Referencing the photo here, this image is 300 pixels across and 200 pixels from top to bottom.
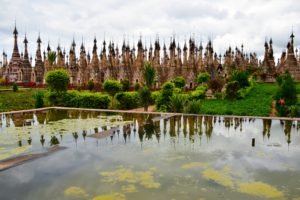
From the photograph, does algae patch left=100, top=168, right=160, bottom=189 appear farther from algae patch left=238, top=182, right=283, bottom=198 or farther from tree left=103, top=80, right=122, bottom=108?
tree left=103, top=80, right=122, bottom=108

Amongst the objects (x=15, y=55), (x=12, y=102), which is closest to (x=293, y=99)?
(x=12, y=102)

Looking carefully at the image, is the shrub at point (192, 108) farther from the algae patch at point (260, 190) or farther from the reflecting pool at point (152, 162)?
the algae patch at point (260, 190)

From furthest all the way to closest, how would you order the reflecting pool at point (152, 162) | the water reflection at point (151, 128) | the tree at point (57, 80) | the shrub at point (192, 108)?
the tree at point (57, 80), the shrub at point (192, 108), the water reflection at point (151, 128), the reflecting pool at point (152, 162)

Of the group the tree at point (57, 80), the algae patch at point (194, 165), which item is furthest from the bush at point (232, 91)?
the algae patch at point (194, 165)

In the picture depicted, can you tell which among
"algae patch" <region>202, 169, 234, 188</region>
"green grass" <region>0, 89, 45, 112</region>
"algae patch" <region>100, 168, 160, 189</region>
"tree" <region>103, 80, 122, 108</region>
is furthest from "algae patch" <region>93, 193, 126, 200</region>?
"green grass" <region>0, 89, 45, 112</region>

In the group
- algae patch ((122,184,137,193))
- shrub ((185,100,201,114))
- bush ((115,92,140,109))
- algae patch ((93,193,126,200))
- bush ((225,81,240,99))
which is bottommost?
algae patch ((93,193,126,200))

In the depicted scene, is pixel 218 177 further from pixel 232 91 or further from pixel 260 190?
pixel 232 91

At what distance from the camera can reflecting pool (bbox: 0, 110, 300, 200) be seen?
511cm

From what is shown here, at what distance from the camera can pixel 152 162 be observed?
674 cm

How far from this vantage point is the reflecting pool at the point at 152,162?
5.11 metres

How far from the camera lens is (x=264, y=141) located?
8945 millimetres

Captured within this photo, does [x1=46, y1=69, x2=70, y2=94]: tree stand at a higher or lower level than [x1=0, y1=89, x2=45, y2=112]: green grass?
higher

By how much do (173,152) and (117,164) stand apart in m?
1.77

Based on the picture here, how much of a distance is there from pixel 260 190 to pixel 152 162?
2.54 m
